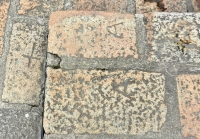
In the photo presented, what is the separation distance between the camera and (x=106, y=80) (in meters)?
0.94

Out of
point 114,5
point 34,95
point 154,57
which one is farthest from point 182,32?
point 34,95

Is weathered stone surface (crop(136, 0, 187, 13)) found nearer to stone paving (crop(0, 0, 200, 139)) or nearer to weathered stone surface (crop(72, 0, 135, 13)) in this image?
weathered stone surface (crop(72, 0, 135, 13))

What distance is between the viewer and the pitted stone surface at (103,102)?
0.90 meters

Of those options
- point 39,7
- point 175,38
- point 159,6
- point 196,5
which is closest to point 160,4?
point 159,6

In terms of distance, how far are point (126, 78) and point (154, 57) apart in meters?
0.11

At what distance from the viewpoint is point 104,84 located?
36.9 inches

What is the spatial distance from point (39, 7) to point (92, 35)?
13.5 inches

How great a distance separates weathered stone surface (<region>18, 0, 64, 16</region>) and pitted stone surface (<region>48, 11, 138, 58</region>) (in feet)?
0.74

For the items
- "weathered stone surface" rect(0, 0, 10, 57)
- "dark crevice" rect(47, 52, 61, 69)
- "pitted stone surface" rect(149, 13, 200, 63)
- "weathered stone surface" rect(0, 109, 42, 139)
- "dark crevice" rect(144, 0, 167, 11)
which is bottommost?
"weathered stone surface" rect(0, 109, 42, 139)

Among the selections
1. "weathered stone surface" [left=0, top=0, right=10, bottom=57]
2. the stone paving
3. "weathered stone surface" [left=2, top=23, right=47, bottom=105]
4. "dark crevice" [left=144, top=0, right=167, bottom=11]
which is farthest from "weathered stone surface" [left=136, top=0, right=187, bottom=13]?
"weathered stone surface" [left=0, top=0, right=10, bottom=57]

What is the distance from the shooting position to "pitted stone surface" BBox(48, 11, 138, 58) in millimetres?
979

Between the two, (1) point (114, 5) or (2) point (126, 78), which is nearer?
(2) point (126, 78)

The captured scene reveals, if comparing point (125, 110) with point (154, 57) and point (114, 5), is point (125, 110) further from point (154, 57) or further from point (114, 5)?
point (114, 5)

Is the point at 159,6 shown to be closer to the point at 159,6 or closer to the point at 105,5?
the point at 159,6
